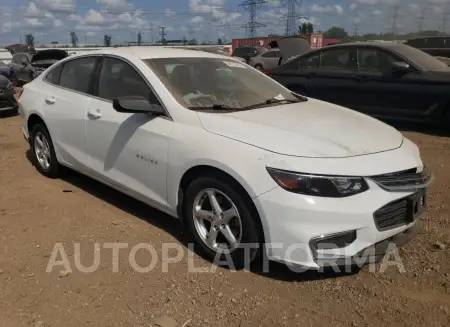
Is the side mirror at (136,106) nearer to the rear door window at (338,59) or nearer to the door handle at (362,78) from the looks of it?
the door handle at (362,78)

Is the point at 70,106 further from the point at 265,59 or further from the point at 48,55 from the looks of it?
the point at 265,59

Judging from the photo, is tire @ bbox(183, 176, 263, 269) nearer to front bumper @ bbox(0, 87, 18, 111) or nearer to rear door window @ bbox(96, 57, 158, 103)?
rear door window @ bbox(96, 57, 158, 103)

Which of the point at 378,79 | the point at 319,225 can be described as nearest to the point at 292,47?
the point at 378,79

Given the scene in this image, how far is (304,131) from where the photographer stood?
3184 millimetres

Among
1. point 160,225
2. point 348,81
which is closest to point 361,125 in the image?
point 160,225

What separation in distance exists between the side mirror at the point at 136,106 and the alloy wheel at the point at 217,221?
2.63 ft

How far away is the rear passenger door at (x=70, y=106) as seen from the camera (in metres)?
4.45

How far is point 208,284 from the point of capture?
10.2ft

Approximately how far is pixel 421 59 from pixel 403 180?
5446mm

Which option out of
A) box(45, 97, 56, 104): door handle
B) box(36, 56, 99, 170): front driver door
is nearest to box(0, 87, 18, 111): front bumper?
box(36, 56, 99, 170): front driver door

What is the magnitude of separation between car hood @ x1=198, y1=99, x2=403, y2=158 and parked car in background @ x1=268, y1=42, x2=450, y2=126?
155 inches

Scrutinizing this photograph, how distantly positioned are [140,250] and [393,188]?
6.38 ft

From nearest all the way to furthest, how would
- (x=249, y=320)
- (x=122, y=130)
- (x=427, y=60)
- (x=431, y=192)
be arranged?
(x=249, y=320) < (x=122, y=130) < (x=431, y=192) < (x=427, y=60)

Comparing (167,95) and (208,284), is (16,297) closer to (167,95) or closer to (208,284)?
(208,284)
